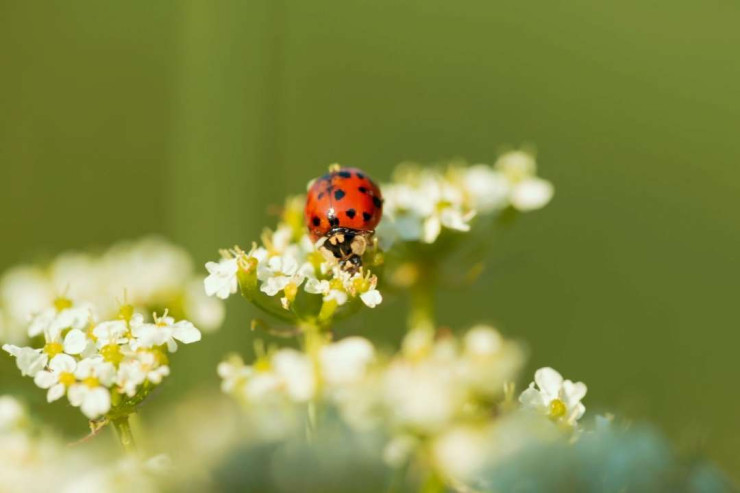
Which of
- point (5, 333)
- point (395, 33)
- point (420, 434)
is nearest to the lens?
point (420, 434)

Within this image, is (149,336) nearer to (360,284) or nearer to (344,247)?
(360,284)

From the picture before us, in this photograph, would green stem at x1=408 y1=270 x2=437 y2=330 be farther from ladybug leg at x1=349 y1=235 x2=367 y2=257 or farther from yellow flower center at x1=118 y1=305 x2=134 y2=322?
yellow flower center at x1=118 y1=305 x2=134 y2=322

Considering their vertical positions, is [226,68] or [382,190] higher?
[226,68]

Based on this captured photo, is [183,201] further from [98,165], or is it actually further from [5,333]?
[98,165]

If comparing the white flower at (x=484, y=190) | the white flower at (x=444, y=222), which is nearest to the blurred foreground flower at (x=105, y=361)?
the white flower at (x=444, y=222)

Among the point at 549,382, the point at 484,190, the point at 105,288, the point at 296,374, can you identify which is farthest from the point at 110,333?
the point at 484,190

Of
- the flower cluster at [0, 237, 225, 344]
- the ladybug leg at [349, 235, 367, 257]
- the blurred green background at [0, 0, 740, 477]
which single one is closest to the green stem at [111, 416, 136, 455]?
the flower cluster at [0, 237, 225, 344]

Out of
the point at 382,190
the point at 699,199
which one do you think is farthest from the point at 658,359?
the point at 382,190
